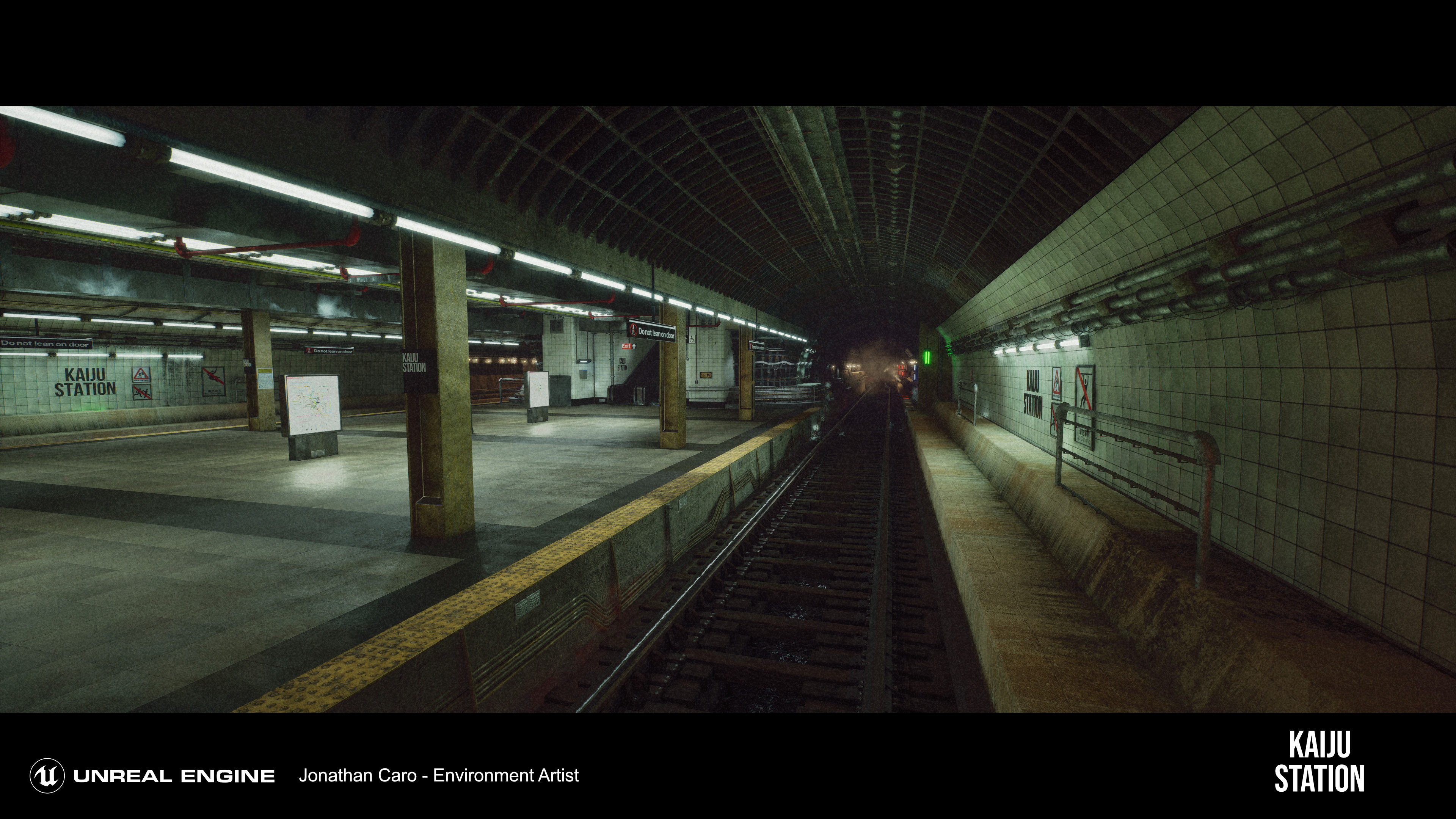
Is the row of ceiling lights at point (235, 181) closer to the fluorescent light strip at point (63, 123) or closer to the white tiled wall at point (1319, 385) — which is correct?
the fluorescent light strip at point (63, 123)

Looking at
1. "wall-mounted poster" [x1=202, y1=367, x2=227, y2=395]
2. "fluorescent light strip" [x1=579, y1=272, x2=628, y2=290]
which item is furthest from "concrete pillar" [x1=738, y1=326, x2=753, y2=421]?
"wall-mounted poster" [x1=202, y1=367, x2=227, y2=395]

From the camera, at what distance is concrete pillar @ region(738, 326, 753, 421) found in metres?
21.7

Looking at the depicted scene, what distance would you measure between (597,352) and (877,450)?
678 inches

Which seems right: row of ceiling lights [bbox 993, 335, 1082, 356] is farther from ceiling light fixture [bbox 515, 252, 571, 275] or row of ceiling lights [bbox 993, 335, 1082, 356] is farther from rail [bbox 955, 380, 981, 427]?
ceiling light fixture [bbox 515, 252, 571, 275]

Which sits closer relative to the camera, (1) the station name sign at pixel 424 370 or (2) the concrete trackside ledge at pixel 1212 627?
(2) the concrete trackside ledge at pixel 1212 627

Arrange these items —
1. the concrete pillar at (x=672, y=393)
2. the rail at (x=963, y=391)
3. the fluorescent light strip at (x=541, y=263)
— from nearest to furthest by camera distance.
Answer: the fluorescent light strip at (x=541, y=263) < the concrete pillar at (x=672, y=393) < the rail at (x=963, y=391)

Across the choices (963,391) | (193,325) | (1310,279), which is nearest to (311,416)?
(193,325)

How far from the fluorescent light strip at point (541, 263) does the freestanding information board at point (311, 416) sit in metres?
6.70

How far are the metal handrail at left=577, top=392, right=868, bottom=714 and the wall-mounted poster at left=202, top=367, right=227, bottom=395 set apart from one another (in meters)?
25.2

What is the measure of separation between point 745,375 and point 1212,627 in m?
18.9

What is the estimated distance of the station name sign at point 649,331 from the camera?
10.9 metres

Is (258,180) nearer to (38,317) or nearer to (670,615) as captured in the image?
(670,615)

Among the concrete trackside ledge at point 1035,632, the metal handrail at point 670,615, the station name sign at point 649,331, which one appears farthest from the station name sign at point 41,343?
the concrete trackside ledge at point 1035,632

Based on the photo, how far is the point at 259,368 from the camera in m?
17.1
